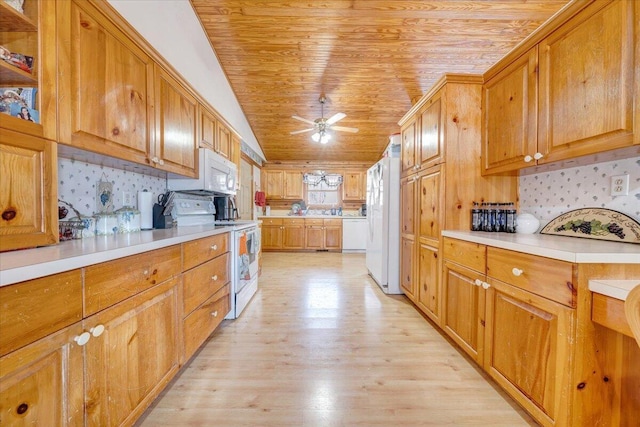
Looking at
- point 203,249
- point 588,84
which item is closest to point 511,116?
point 588,84

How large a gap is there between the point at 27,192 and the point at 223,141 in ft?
7.49

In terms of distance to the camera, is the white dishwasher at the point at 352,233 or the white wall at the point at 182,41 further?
the white dishwasher at the point at 352,233

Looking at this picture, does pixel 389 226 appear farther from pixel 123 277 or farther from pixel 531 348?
pixel 123 277

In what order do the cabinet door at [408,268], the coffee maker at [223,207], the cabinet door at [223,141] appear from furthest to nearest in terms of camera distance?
the coffee maker at [223,207]
the cabinet door at [223,141]
the cabinet door at [408,268]

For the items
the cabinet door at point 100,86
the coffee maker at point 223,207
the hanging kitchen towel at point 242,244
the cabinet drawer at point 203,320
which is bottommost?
the cabinet drawer at point 203,320

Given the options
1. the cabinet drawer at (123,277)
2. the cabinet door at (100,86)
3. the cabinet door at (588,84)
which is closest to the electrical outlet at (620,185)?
the cabinet door at (588,84)

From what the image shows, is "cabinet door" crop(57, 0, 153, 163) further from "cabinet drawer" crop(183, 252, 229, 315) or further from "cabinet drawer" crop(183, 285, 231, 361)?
"cabinet drawer" crop(183, 285, 231, 361)

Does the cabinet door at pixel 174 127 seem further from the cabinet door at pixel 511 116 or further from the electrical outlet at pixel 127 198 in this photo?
the cabinet door at pixel 511 116

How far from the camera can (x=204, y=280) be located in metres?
1.85

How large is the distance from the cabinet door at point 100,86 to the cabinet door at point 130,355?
787 millimetres

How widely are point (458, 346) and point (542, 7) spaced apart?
3.37 metres

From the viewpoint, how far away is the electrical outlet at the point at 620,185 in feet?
4.71

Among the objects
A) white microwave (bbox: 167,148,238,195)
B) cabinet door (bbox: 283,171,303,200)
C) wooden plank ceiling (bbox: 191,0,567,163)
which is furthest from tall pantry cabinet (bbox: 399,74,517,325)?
cabinet door (bbox: 283,171,303,200)

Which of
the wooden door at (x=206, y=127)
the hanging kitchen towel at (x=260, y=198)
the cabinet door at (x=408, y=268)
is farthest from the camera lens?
the hanging kitchen towel at (x=260, y=198)
